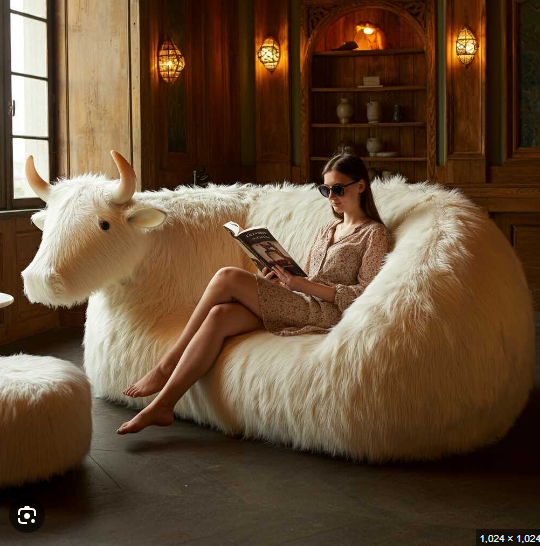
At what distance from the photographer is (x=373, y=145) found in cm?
732

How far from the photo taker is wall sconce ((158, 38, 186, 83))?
5602 millimetres

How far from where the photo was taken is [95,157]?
5430 millimetres

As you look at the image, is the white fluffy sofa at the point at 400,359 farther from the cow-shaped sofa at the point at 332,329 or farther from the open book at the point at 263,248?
the open book at the point at 263,248

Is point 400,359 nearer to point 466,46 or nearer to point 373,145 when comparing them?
point 466,46

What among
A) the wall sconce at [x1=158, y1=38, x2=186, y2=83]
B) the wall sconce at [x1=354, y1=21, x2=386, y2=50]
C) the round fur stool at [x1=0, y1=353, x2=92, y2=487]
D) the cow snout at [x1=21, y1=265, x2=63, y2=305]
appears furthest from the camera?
the wall sconce at [x1=354, y1=21, x2=386, y2=50]

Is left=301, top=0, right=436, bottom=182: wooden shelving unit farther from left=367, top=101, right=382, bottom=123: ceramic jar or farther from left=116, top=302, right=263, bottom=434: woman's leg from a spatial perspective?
left=116, top=302, right=263, bottom=434: woman's leg

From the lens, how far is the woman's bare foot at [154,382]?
317cm

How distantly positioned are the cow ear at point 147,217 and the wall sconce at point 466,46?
13.5 ft

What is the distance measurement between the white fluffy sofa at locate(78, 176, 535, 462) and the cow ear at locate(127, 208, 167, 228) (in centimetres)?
39

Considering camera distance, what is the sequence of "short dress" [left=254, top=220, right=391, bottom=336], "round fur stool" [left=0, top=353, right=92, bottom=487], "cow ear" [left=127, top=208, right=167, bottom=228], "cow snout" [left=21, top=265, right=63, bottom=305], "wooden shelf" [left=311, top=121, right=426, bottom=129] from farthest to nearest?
1. "wooden shelf" [left=311, top=121, right=426, bottom=129]
2. "cow ear" [left=127, top=208, right=167, bottom=228]
3. "cow snout" [left=21, top=265, right=63, bottom=305]
4. "short dress" [left=254, top=220, right=391, bottom=336]
5. "round fur stool" [left=0, top=353, right=92, bottom=487]

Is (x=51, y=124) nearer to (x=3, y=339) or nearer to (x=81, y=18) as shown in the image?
(x=81, y=18)

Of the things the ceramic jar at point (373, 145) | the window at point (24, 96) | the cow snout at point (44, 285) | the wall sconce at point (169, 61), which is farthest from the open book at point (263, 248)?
the ceramic jar at point (373, 145)

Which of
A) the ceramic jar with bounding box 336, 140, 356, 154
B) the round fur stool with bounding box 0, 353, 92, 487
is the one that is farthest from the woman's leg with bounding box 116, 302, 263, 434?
the ceramic jar with bounding box 336, 140, 356, 154

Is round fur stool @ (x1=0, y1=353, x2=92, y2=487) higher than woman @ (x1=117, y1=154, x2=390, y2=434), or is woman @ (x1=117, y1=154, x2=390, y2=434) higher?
woman @ (x1=117, y1=154, x2=390, y2=434)
